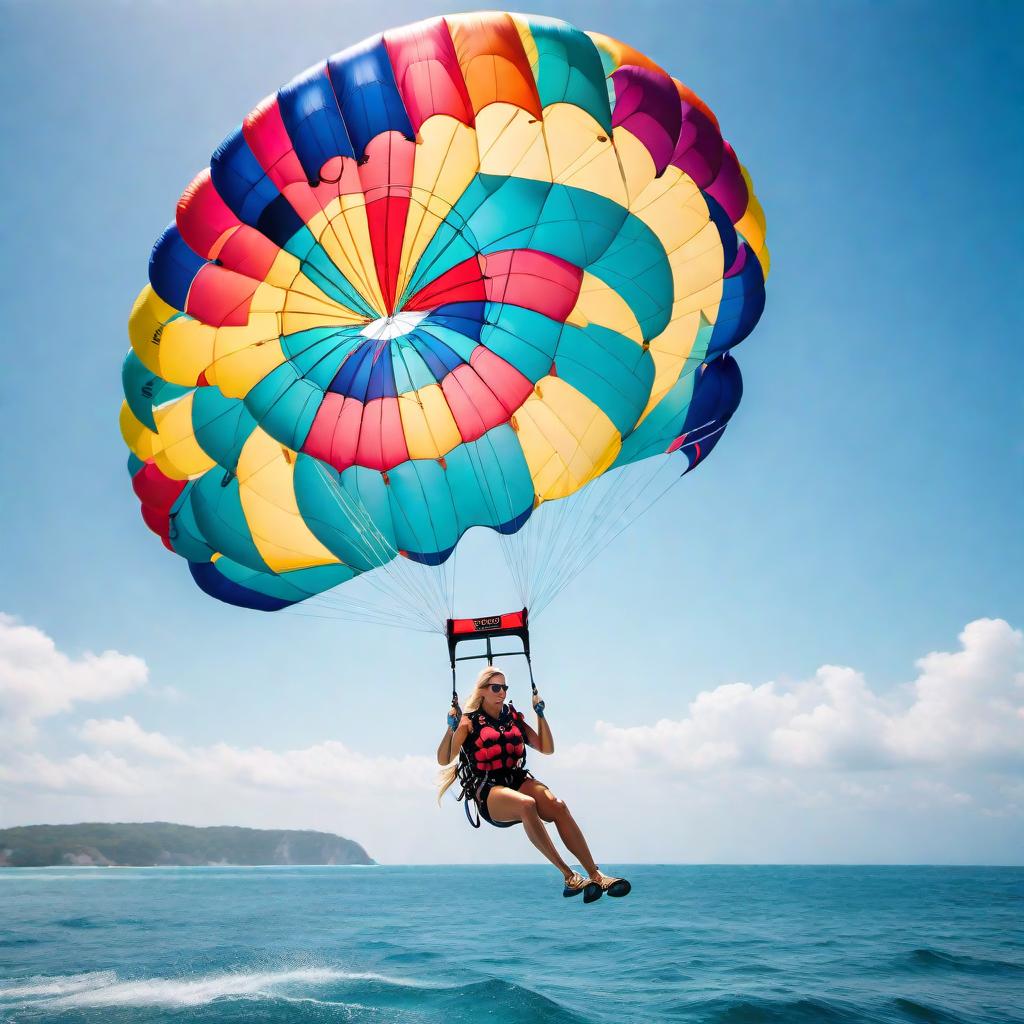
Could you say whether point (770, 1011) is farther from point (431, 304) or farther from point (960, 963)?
point (431, 304)

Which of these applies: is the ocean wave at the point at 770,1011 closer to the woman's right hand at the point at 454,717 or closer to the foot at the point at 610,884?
the foot at the point at 610,884

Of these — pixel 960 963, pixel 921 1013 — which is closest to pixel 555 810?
pixel 921 1013

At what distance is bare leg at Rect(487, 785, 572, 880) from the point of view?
211 inches

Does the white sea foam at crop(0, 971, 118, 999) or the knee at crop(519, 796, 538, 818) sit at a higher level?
the knee at crop(519, 796, 538, 818)

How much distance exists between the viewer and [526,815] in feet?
17.8

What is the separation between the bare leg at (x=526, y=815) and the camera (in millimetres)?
5348

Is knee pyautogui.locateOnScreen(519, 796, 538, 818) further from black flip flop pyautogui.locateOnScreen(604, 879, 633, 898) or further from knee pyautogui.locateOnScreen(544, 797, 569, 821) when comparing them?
black flip flop pyautogui.locateOnScreen(604, 879, 633, 898)

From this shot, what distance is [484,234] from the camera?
23.0ft

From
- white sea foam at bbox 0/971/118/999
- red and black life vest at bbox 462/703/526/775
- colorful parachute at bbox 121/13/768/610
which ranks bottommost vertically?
white sea foam at bbox 0/971/118/999

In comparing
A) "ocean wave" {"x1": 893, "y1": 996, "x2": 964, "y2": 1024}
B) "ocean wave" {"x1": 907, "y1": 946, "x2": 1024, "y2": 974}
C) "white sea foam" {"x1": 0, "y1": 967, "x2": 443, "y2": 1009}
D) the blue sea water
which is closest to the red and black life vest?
the blue sea water

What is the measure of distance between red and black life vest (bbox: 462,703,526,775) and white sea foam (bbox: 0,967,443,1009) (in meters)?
9.42

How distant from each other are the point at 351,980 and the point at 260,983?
1827 millimetres

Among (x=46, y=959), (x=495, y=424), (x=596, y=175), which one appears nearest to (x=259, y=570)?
(x=495, y=424)

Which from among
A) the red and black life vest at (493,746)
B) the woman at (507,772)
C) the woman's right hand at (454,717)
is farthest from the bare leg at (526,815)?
the woman's right hand at (454,717)
